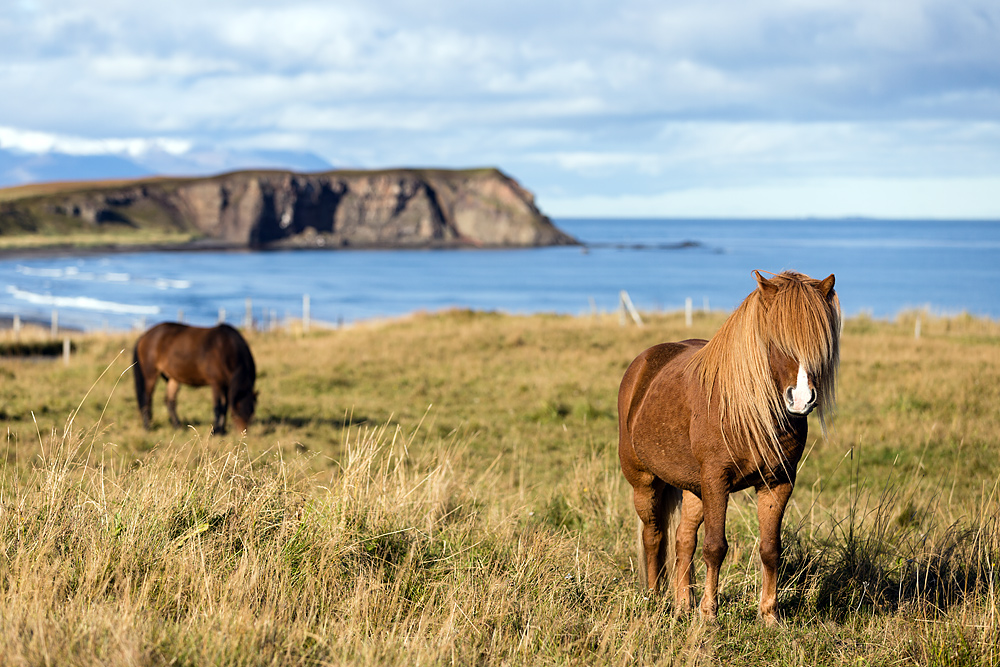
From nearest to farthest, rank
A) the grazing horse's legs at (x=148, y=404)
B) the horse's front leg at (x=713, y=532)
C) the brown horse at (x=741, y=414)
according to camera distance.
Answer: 1. the brown horse at (x=741, y=414)
2. the horse's front leg at (x=713, y=532)
3. the grazing horse's legs at (x=148, y=404)

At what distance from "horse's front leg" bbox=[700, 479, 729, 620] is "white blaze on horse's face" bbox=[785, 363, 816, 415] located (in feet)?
1.64

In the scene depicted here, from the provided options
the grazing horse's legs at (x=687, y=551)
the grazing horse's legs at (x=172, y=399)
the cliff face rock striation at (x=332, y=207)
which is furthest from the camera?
the cliff face rock striation at (x=332, y=207)

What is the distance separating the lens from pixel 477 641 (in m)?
3.08

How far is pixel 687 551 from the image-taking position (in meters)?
3.51

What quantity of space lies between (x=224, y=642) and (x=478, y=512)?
8.72ft

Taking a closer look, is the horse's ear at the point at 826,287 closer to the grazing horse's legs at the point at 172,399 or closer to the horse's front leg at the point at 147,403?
the horse's front leg at the point at 147,403

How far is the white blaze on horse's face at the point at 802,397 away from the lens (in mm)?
2869

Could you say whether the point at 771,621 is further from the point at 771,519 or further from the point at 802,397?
the point at 802,397

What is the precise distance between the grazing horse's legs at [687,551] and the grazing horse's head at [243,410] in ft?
26.4

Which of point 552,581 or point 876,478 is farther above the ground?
point 552,581

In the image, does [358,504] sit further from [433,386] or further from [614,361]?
[614,361]

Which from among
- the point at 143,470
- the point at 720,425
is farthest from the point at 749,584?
the point at 143,470

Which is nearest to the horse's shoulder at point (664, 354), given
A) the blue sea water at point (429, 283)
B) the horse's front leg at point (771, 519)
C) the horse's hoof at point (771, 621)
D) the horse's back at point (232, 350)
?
the horse's front leg at point (771, 519)

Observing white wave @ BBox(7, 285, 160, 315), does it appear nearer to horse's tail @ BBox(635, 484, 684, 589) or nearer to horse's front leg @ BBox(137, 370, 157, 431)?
horse's front leg @ BBox(137, 370, 157, 431)
